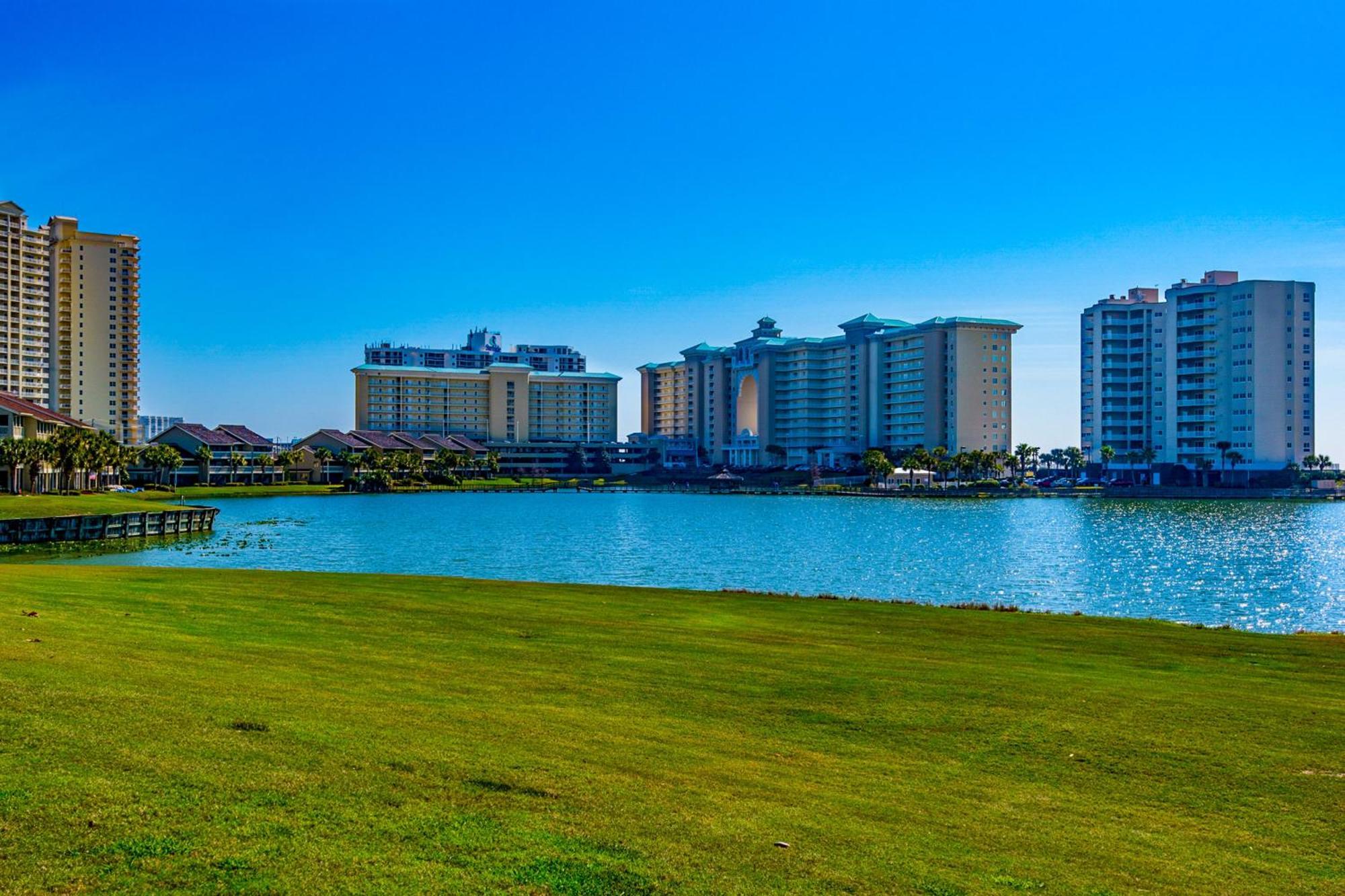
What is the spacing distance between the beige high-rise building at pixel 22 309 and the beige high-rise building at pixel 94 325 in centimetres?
510

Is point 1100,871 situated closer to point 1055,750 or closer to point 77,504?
point 1055,750

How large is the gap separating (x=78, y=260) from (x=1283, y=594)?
19742 cm

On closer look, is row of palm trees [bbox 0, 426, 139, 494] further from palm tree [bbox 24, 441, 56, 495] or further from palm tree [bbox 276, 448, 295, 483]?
palm tree [bbox 276, 448, 295, 483]

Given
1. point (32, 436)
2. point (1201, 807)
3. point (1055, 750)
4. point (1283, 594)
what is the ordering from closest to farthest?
point (1201, 807) → point (1055, 750) → point (1283, 594) → point (32, 436)

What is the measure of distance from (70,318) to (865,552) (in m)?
167

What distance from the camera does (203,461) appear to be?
17875 cm

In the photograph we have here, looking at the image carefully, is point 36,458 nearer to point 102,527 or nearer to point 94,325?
point 102,527

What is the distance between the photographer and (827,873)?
9.20 metres

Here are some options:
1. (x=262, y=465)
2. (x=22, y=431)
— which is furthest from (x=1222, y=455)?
(x=22, y=431)

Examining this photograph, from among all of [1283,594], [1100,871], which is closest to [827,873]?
[1100,871]

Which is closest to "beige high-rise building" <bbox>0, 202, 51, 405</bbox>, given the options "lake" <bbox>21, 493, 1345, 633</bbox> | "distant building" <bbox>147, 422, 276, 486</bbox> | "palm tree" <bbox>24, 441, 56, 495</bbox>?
"distant building" <bbox>147, 422, 276, 486</bbox>

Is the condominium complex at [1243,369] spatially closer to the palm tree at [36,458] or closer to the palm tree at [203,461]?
the palm tree at [203,461]

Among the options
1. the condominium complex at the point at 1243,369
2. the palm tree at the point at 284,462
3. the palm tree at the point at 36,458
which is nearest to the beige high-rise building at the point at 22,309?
the palm tree at the point at 284,462

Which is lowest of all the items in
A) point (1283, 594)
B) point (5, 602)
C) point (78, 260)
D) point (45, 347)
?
point (1283, 594)
